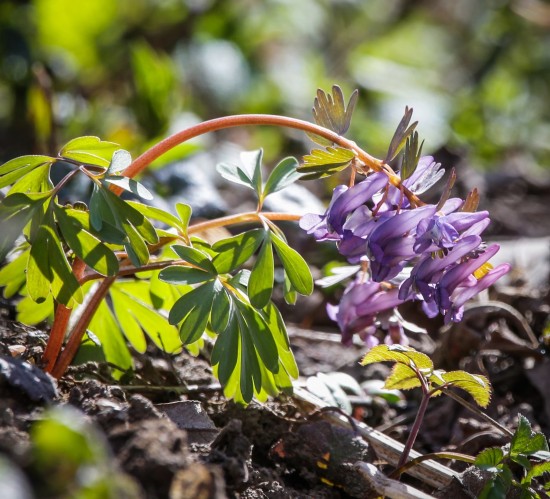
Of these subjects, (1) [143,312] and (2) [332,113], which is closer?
(2) [332,113]

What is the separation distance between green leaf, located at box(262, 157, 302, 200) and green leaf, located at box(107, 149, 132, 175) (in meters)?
0.37

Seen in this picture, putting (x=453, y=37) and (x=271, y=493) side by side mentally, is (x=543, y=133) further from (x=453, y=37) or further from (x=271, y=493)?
(x=271, y=493)

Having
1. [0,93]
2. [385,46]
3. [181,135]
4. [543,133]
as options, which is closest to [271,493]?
[181,135]

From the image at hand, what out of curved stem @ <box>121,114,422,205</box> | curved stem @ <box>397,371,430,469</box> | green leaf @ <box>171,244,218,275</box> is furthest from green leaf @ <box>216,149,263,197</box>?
curved stem @ <box>397,371,430,469</box>

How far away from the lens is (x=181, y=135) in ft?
5.40

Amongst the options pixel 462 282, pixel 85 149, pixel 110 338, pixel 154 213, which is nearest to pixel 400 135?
pixel 462 282

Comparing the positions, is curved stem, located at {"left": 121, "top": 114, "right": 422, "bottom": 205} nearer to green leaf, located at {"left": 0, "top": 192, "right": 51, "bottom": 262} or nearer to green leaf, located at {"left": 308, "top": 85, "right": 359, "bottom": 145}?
green leaf, located at {"left": 308, "top": 85, "right": 359, "bottom": 145}

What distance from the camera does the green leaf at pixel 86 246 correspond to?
152cm

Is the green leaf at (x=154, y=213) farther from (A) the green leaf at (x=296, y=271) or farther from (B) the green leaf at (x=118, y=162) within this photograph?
(A) the green leaf at (x=296, y=271)

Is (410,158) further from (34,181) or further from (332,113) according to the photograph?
(34,181)

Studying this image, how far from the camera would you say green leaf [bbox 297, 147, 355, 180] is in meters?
1.57

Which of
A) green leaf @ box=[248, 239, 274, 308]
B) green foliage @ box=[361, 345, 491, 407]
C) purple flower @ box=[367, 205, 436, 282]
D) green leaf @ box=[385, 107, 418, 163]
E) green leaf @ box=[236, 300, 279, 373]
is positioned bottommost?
green foliage @ box=[361, 345, 491, 407]

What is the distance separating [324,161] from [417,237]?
0.27 metres

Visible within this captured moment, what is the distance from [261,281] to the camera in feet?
5.19
